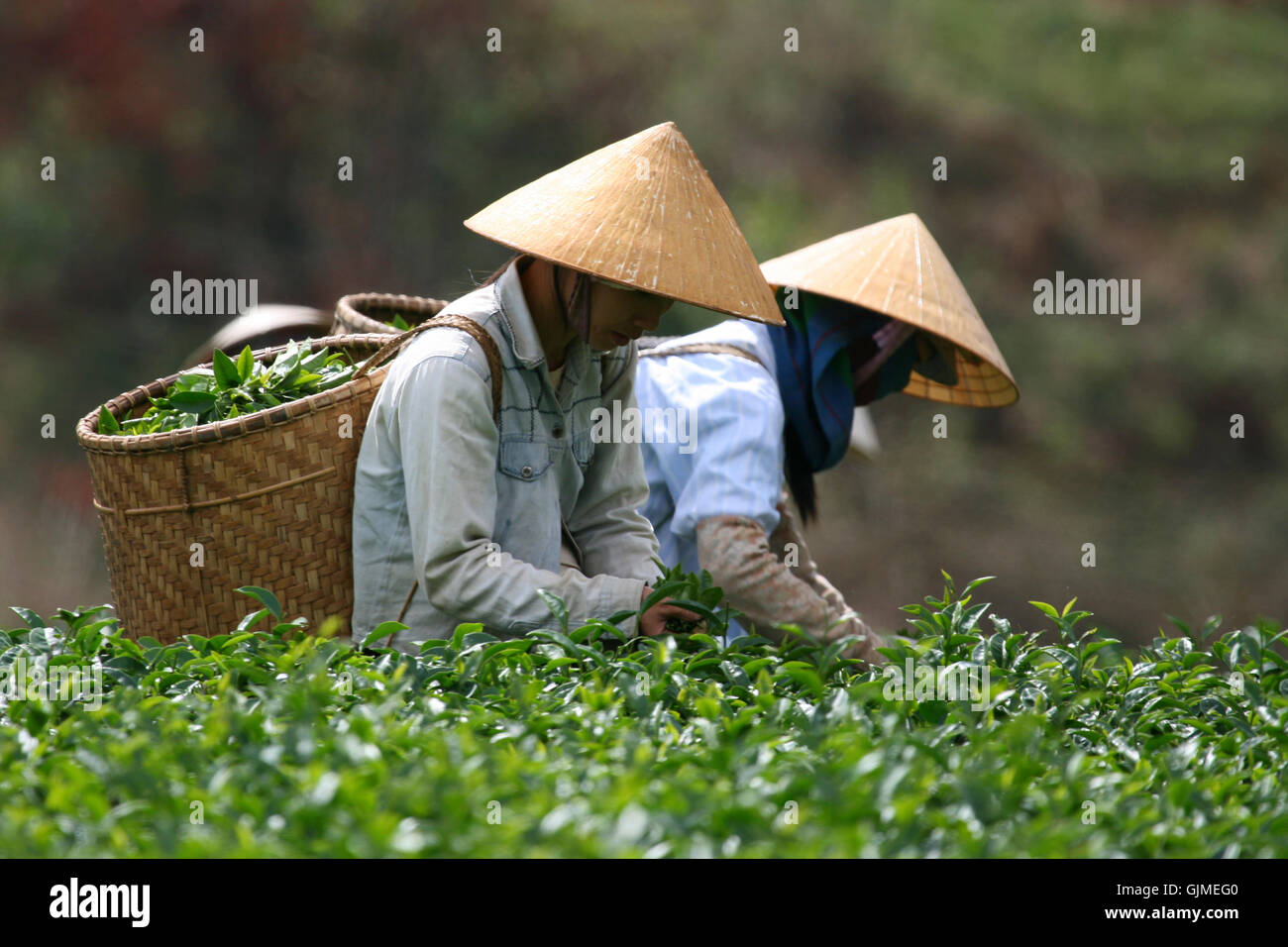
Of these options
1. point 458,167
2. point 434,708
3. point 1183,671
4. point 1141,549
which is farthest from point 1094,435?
point 434,708

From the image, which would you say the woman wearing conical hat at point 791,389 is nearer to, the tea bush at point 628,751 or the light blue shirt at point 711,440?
the light blue shirt at point 711,440

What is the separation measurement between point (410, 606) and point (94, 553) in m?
5.90

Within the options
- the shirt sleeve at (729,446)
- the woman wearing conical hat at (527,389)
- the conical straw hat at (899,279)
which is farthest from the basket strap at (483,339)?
the conical straw hat at (899,279)

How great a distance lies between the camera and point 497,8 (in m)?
8.91

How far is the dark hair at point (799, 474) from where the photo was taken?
2996 millimetres

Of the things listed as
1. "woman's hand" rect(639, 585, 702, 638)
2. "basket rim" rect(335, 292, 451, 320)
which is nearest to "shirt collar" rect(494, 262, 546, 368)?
"woman's hand" rect(639, 585, 702, 638)

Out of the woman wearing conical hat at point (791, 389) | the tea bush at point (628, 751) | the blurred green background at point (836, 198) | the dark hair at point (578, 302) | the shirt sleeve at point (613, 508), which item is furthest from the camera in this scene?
the blurred green background at point (836, 198)

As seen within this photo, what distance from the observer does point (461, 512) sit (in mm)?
2033

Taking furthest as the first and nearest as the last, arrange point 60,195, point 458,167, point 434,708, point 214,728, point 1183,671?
point 458,167 → point 60,195 → point 1183,671 → point 434,708 → point 214,728

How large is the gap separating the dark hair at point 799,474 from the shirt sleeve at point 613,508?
0.60 metres

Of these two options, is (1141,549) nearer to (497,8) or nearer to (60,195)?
(497,8)

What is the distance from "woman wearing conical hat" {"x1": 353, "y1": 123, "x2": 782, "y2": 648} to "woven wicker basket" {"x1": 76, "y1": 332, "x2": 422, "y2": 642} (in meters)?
0.05

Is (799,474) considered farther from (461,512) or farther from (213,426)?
(213,426)

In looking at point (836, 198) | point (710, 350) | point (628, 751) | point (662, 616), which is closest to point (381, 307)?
point (710, 350)
